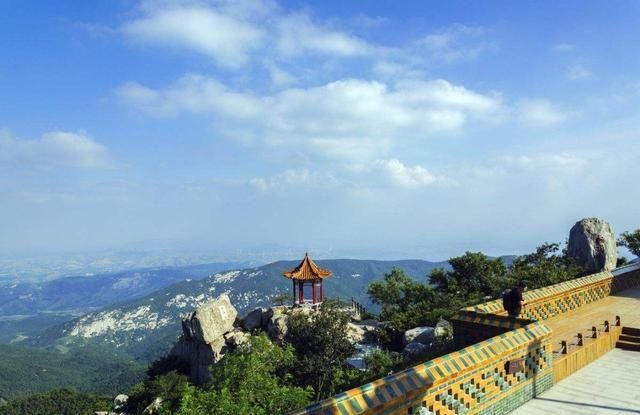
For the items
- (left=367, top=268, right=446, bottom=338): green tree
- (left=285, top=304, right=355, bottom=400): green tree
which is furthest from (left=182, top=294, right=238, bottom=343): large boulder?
(left=367, top=268, right=446, bottom=338): green tree

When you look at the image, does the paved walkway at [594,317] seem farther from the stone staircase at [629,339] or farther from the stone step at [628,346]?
the stone step at [628,346]

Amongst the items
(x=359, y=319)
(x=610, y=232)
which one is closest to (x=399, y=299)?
(x=359, y=319)

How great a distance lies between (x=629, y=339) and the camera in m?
11.6

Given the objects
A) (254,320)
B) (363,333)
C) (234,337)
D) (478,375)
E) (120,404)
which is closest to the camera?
→ (478,375)

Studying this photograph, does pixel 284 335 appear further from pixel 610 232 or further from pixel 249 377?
pixel 610 232

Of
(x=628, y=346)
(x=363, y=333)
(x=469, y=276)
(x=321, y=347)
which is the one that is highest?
(x=628, y=346)

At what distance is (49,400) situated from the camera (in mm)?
77875

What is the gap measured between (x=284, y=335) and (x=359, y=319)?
827 cm

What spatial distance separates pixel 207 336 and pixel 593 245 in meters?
30.2

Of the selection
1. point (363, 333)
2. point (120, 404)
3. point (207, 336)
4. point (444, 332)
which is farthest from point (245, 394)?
point (120, 404)

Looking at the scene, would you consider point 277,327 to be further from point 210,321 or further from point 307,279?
point 307,279

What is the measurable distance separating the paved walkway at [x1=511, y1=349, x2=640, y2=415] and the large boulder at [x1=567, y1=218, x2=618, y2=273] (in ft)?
82.8

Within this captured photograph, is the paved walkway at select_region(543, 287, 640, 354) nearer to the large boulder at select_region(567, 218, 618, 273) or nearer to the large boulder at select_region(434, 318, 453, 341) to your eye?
the large boulder at select_region(434, 318, 453, 341)

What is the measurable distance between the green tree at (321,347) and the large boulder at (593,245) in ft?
61.8
